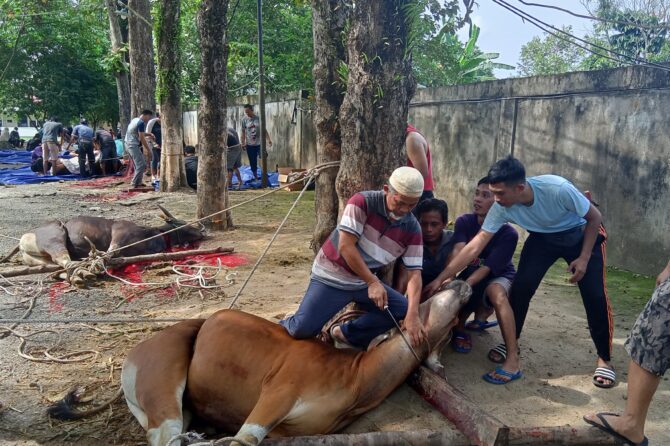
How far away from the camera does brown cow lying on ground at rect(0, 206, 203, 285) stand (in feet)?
20.8

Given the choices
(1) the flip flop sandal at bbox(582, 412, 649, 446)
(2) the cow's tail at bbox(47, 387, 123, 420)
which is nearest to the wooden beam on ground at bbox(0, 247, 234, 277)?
(2) the cow's tail at bbox(47, 387, 123, 420)

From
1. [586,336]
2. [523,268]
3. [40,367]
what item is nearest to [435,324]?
[523,268]

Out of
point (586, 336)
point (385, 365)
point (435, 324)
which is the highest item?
point (435, 324)

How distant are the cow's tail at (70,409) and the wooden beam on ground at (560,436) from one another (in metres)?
2.33

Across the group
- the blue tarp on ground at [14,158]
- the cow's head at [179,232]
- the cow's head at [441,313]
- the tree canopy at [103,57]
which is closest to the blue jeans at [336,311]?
the cow's head at [441,313]

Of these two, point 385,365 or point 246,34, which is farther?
point 246,34

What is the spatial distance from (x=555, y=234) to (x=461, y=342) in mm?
1087

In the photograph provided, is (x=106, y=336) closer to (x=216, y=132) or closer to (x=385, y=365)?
(x=385, y=365)

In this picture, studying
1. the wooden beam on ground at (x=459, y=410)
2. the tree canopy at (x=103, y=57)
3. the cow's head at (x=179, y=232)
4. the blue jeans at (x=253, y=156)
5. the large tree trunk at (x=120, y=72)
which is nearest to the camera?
the wooden beam on ground at (x=459, y=410)

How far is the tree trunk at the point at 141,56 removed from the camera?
1301 cm

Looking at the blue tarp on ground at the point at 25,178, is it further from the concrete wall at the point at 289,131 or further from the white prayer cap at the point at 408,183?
the white prayer cap at the point at 408,183

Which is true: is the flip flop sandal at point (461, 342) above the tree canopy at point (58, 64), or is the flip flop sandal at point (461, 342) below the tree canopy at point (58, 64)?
below

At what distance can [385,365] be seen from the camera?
3.16 metres

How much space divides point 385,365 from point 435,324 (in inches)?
15.3
